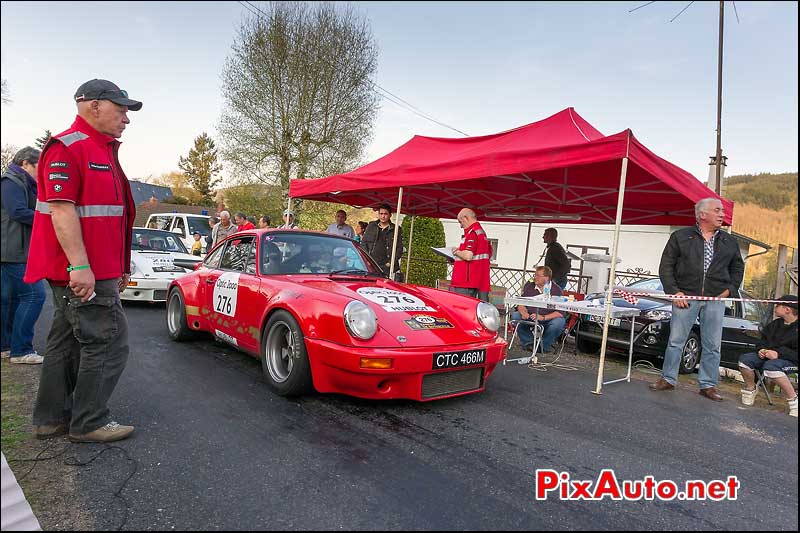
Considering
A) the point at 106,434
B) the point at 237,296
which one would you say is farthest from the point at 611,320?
the point at 106,434

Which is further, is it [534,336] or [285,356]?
[534,336]

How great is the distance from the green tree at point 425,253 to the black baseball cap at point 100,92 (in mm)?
11919

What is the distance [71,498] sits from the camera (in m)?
2.18

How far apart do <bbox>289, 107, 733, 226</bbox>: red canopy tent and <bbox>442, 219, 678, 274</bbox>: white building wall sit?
661 cm

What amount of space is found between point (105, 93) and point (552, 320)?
209 inches

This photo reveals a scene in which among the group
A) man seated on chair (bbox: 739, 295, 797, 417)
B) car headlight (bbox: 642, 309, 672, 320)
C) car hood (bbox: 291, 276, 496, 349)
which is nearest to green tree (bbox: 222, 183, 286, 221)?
car headlight (bbox: 642, 309, 672, 320)

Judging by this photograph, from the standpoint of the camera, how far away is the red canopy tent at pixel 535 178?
4.74 meters

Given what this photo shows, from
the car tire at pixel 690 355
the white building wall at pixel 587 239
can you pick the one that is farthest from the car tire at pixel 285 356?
the white building wall at pixel 587 239

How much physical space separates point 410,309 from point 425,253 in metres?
11.8

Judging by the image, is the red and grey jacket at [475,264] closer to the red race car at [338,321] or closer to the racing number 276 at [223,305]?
the red race car at [338,321]

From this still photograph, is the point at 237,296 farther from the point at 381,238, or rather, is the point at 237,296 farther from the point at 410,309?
the point at 381,238

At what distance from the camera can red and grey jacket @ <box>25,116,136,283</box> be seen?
2496 mm

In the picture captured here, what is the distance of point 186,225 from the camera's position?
42.8 feet

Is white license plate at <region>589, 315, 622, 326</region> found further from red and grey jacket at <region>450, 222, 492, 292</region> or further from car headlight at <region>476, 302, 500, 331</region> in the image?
car headlight at <region>476, 302, 500, 331</region>
